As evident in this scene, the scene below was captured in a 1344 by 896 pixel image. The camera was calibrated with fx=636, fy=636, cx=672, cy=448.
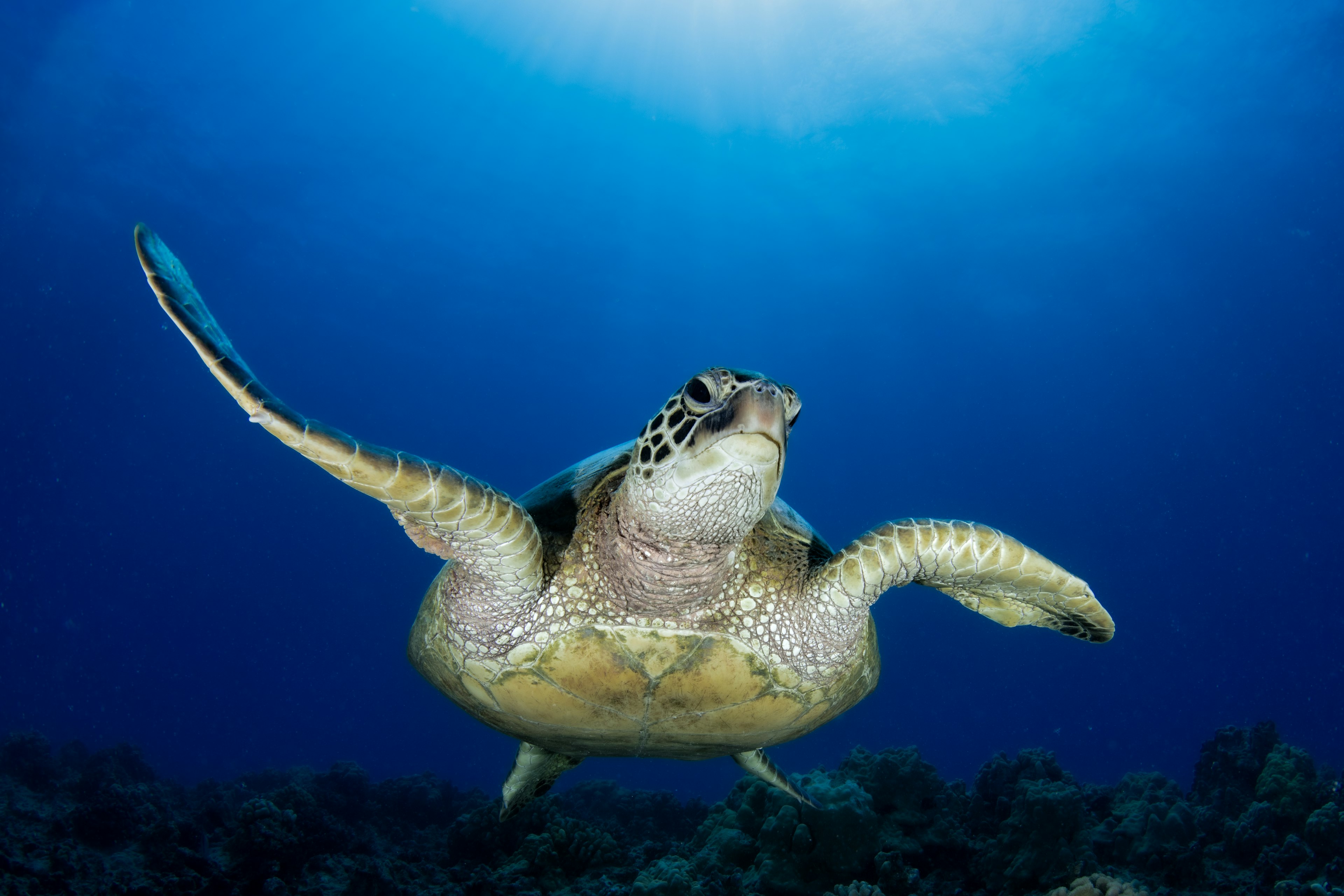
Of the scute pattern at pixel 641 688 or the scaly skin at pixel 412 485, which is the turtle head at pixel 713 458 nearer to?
the scaly skin at pixel 412 485

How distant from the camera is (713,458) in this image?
2.13 metres

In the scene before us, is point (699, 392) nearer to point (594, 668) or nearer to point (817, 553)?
point (594, 668)

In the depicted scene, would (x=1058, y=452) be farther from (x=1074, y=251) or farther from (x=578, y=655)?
(x=578, y=655)

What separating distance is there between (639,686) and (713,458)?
1411mm

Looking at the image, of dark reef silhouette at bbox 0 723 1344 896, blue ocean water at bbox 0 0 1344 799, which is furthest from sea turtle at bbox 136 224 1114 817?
blue ocean water at bbox 0 0 1344 799

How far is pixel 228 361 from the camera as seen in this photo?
2047mm

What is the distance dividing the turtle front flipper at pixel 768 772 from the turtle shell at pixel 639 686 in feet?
2.98

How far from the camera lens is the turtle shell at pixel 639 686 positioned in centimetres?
286

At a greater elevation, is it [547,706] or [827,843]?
[827,843]

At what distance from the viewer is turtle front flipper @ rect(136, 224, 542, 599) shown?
204 cm

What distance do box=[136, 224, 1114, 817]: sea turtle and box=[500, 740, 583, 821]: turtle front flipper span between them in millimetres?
1053

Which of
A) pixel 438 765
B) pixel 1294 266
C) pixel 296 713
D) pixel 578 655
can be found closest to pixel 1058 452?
pixel 1294 266

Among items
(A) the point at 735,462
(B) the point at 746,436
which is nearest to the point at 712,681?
(A) the point at 735,462

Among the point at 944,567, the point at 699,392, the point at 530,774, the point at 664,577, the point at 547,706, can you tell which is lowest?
the point at 530,774
